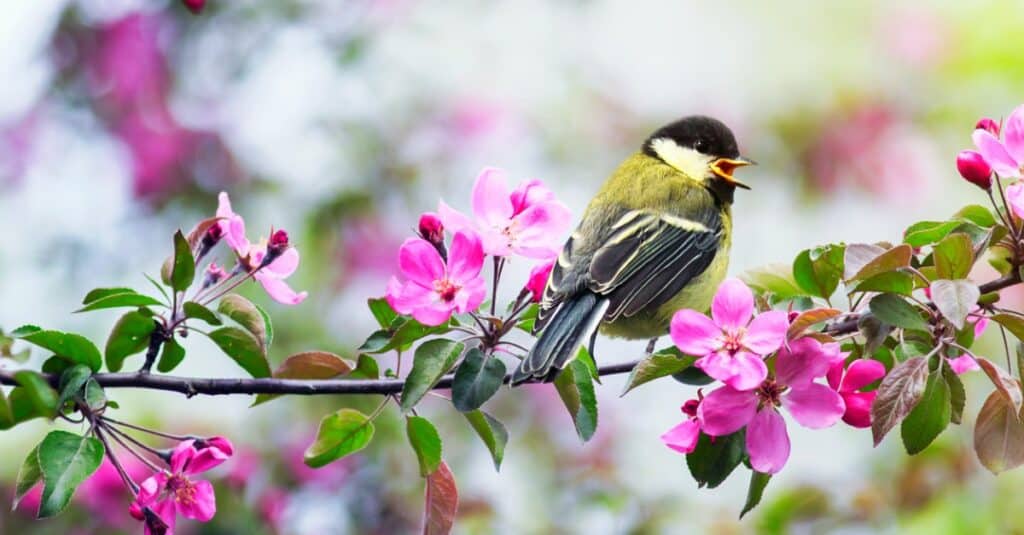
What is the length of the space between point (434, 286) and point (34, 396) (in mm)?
394

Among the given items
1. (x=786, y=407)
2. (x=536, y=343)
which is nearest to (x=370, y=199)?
(x=536, y=343)

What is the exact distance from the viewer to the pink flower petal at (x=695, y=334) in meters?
1.23

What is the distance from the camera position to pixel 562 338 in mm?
1479

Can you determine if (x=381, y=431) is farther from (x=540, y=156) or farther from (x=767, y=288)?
(x=767, y=288)

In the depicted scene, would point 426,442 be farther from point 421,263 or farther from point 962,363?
point 962,363

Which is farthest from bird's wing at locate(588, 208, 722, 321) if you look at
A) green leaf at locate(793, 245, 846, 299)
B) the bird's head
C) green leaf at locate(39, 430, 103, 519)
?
green leaf at locate(39, 430, 103, 519)

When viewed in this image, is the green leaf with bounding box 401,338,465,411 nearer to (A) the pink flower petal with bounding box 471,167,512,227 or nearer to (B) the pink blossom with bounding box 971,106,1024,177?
(A) the pink flower petal with bounding box 471,167,512,227

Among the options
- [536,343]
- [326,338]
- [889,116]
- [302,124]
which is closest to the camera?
[536,343]

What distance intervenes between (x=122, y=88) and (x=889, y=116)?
2.36 meters

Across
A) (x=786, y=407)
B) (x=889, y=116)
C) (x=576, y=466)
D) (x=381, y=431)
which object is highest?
(x=786, y=407)

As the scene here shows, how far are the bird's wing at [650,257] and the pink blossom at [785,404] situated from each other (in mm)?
618

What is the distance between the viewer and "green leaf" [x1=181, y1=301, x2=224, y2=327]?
3.98 feet

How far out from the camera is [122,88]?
10.5 feet

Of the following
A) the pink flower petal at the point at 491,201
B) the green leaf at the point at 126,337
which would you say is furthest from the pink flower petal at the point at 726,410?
the green leaf at the point at 126,337
